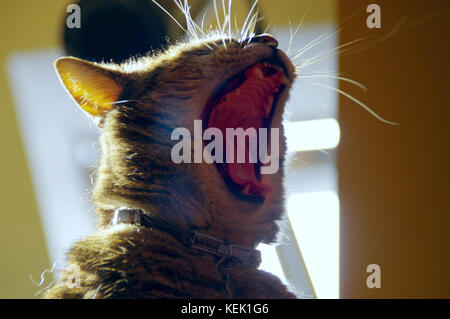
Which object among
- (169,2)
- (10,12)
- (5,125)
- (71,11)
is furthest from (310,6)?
(5,125)

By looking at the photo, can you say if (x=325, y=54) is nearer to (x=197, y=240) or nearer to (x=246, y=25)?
(x=246, y=25)

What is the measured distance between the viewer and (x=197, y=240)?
66cm

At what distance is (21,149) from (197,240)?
2.28 ft

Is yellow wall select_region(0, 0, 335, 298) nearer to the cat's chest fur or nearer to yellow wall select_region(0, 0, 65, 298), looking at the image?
yellow wall select_region(0, 0, 65, 298)

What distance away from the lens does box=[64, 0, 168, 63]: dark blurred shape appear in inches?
35.4

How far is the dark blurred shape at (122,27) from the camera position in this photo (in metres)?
0.90

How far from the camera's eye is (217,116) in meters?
0.74

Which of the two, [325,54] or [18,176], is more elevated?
[325,54]

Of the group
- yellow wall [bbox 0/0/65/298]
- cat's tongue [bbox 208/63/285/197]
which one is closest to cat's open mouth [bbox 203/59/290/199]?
cat's tongue [bbox 208/63/285/197]

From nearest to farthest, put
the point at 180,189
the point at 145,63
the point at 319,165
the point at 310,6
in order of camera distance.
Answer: the point at 180,189 → the point at 145,63 → the point at 310,6 → the point at 319,165

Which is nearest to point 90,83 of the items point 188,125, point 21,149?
point 188,125
